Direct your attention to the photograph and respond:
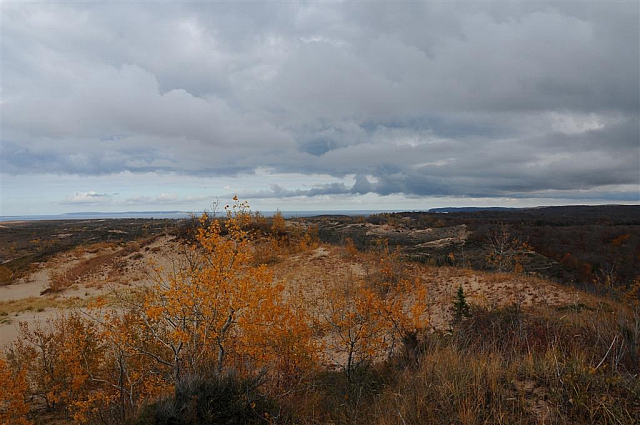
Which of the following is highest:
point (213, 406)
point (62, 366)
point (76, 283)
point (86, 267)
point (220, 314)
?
point (220, 314)

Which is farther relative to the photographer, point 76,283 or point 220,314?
point 76,283

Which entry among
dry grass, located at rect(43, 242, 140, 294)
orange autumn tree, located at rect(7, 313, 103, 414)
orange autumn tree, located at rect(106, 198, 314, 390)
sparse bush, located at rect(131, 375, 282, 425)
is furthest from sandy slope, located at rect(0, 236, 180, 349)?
Result: sparse bush, located at rect(131, 375, 282, 425)

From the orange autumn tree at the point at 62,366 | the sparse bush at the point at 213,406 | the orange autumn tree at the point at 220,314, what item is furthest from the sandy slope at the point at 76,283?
the sparse bush at the point at 213,406

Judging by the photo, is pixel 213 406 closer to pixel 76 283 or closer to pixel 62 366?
pixel 62 366

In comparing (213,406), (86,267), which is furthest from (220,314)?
(86,267)

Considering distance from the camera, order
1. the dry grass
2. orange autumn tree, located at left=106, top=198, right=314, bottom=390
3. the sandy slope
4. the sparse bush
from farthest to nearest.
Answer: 1. the dry grass
2. the sandy slope
3. orange autumn tree, located at left=106, top=198, right=314, bottom=390
4. the sparse bush

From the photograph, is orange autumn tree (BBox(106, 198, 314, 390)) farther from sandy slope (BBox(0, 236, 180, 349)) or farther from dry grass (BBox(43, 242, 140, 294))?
dry grass (BBox(43, 242, 140, 294))

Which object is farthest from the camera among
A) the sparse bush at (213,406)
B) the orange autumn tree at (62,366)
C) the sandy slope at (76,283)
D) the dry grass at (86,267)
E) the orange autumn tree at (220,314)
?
the dry grass at (86,267)

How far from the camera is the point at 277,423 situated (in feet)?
13.3

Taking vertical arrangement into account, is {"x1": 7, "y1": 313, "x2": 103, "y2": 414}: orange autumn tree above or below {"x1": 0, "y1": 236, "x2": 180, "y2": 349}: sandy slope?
above

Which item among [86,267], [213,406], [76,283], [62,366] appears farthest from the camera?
[86,267]

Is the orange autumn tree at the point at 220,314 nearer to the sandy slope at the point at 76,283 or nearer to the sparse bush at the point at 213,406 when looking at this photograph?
the sparse bush at the point at 213,406

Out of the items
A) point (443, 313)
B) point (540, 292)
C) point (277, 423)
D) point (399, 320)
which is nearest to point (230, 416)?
point (277, 423)

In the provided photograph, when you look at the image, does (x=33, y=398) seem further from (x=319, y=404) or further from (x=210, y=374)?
(x=319, y=404)
